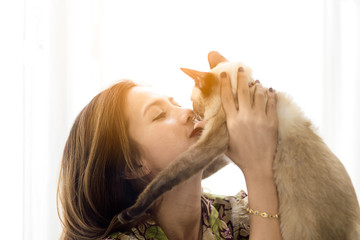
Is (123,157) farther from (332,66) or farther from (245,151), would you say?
(332,66)

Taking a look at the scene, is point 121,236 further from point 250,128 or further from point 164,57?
point 164,57

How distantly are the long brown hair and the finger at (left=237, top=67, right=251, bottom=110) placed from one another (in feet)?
1.12

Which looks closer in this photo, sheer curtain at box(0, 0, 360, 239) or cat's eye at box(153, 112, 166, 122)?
cat's eye at box(153, 112, 166, 122)

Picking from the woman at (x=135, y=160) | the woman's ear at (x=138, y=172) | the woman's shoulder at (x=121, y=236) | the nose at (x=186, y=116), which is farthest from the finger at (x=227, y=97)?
the woman's shoulder at (x=121, y=236)

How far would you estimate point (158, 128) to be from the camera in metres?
1.04

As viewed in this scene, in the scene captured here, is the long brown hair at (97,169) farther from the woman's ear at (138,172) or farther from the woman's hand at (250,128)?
the woman's hand at (250,128)

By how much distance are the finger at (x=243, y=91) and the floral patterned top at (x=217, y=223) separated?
1.21 ft

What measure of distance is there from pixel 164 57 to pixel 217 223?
1.05 m

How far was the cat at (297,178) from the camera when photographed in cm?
86

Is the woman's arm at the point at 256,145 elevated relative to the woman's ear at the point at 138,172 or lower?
elevated

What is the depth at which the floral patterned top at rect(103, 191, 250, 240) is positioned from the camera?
101 centimetres

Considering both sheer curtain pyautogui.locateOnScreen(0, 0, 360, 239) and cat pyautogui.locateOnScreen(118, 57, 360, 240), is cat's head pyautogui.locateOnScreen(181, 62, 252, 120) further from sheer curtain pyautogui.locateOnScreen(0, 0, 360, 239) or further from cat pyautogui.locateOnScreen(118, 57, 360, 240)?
sheer curtain pyautogui.locateOnScreen(0, 0, 360, 239)

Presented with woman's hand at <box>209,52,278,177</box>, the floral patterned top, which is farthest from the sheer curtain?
woman's hand at <box>209,52,278,177</box>

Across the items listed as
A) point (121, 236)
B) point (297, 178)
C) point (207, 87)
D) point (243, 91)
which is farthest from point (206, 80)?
point (121, 236)
